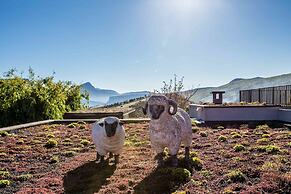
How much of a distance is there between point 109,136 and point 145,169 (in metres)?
1.38

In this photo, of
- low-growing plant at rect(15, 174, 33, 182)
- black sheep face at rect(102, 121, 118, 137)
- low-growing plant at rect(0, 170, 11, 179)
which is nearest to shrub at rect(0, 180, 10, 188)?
low-growing plant at rect(15, 174, 33, 182)

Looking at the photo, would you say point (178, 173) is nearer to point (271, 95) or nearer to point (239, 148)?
point (239, 148)

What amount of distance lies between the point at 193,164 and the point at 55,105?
19732 millimetres

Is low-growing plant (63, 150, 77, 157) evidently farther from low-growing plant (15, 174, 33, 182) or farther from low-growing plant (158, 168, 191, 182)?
low-growing plant (158, 168, 191, 182)

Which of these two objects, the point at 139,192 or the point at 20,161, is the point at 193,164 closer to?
the point at 139,192

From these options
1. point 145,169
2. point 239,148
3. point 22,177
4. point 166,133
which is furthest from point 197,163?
point 22,177

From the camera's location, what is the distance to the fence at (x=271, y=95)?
1067 inches

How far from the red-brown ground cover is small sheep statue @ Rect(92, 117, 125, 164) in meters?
0.51

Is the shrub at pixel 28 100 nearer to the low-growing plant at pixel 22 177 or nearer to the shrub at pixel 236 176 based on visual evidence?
the low-growing plant at pixel 22 177

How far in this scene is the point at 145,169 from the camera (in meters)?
9.24

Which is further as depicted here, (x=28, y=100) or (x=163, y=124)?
(x=28, y=100)

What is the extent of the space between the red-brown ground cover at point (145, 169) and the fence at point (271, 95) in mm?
14230

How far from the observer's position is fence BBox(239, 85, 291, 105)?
27.1 m

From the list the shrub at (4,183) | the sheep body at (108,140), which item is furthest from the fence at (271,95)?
the shrub at (4,183)
